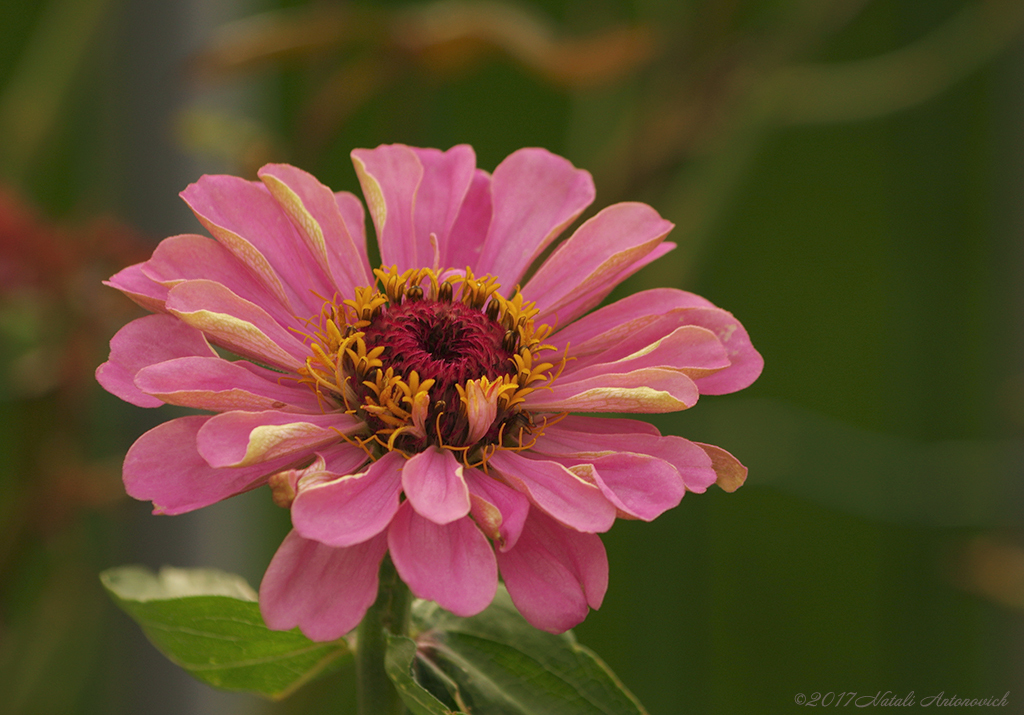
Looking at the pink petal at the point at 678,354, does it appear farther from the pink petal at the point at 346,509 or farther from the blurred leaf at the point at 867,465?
the blurred leaf at the point at 867,465

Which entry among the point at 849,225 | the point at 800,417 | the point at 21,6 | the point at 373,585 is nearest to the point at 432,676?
the point at 373,585

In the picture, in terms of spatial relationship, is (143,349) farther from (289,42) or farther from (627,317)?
(289,42)

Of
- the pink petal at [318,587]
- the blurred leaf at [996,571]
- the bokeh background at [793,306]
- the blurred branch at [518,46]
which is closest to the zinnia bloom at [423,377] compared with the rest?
the pink petal at [318,587]

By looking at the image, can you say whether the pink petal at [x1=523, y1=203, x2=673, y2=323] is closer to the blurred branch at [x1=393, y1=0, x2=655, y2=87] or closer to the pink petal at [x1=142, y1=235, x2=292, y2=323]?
the pink petal at [x1=142, y1=235, x2=292, y2=323]

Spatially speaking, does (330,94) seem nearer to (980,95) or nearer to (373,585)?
(373,585)

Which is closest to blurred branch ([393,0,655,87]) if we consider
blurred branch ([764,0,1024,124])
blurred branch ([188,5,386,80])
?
blurred branch ([188,5,386,80])

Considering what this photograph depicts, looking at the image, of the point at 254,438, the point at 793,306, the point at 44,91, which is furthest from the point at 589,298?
the point at 793,306

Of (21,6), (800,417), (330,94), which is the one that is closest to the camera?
(330,94)
